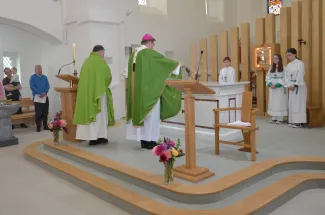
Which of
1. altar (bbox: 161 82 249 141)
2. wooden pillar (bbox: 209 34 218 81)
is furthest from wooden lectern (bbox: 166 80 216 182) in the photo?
wooden pillar (bbox: 209 34 218 81)

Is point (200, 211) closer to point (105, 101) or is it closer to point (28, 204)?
point (28, 204)

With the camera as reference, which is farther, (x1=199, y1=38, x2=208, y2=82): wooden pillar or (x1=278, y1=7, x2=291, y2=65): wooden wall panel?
(x1=199, y1=38, x2=208, y2=82): wooden pillar

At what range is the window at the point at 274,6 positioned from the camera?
498 inches

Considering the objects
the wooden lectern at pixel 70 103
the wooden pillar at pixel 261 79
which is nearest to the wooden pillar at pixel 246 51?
the wooden pillar at pixel 261 79

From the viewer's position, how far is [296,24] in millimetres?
8164

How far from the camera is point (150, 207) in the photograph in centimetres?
354

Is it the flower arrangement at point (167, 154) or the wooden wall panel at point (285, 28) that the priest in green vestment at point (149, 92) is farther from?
the wooden wall panel at point (285, 28)

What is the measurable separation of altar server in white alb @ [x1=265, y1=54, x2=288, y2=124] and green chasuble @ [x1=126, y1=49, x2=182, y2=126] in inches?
128

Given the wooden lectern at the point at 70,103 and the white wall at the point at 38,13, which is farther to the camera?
the white wall at the point at 38,13

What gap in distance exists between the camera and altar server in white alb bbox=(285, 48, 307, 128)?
7.30 m

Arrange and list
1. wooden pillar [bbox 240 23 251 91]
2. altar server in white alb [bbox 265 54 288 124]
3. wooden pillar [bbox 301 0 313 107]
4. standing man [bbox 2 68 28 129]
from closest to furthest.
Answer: altar server in white alb [bbox 265 54 288 124] < wooden pillar [bbox 301 0 313 107] < standing man [bbox 2 68 28 129] < wooden pillar [bbox 240 23 251 91]

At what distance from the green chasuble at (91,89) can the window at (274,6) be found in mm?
8894

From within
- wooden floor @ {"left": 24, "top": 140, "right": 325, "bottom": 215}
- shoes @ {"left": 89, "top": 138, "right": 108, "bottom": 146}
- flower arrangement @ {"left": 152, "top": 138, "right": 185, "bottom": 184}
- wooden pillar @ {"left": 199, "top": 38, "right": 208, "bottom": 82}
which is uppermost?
wooden pillar @ {"left": 199, "top": 38, "right": 208, "bottom": 82}

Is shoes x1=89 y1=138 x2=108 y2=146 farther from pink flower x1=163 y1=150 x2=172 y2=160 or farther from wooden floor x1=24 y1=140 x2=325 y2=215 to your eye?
pink flower x1=163 y1=150 x2=172 y2=160
